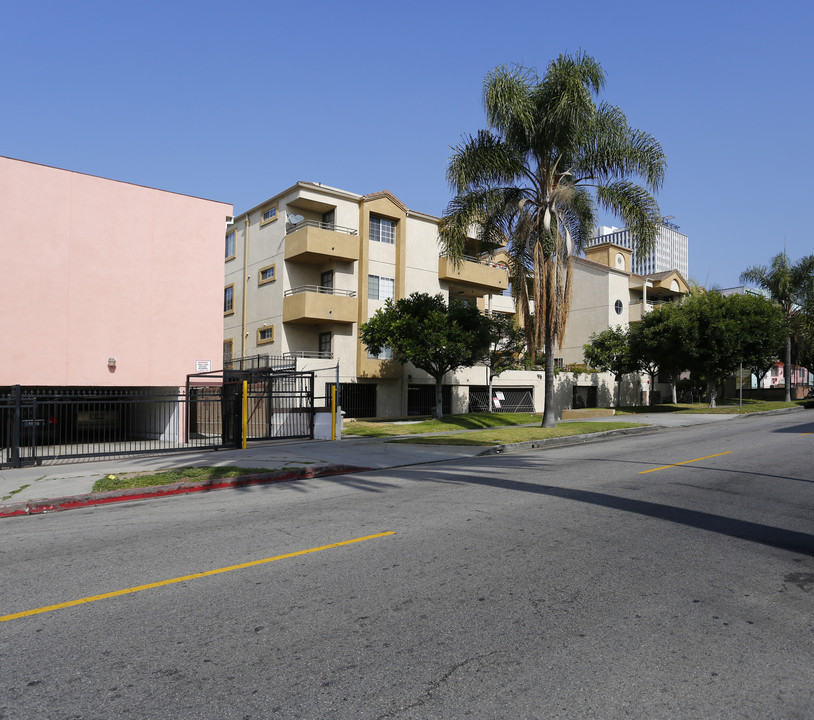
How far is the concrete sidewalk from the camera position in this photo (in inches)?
431

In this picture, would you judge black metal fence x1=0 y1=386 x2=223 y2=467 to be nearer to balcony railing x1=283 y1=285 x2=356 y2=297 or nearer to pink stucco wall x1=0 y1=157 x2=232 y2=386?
pink stucco wall x1=0 y1=157 x2=232 y2=386

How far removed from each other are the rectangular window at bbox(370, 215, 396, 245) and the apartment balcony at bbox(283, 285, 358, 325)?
3.71 meters

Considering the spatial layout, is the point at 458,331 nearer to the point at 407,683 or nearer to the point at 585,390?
the point at 585,390

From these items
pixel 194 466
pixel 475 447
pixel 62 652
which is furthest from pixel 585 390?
pixel 62 652

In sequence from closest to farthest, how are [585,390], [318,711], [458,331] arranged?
[318,711]
[458,331]
[585,390]

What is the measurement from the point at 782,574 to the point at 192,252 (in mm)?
21796

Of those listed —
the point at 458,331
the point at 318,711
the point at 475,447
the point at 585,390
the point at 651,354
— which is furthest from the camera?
the point at 585,390

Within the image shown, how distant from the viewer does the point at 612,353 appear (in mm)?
45094

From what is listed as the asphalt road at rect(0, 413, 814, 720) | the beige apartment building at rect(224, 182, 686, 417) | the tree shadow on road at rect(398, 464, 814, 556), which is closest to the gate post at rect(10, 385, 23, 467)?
the asphalt road at rect(0, 413, 814, 720)

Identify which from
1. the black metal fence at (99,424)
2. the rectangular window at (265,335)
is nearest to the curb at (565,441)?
the black metal fence at (99,424)

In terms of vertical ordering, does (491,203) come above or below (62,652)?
above

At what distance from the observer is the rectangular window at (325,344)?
33688 millimetres

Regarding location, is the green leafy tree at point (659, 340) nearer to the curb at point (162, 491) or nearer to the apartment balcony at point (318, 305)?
the apartment balcony at point (318, 305)

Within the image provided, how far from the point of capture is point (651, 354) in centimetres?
4325
